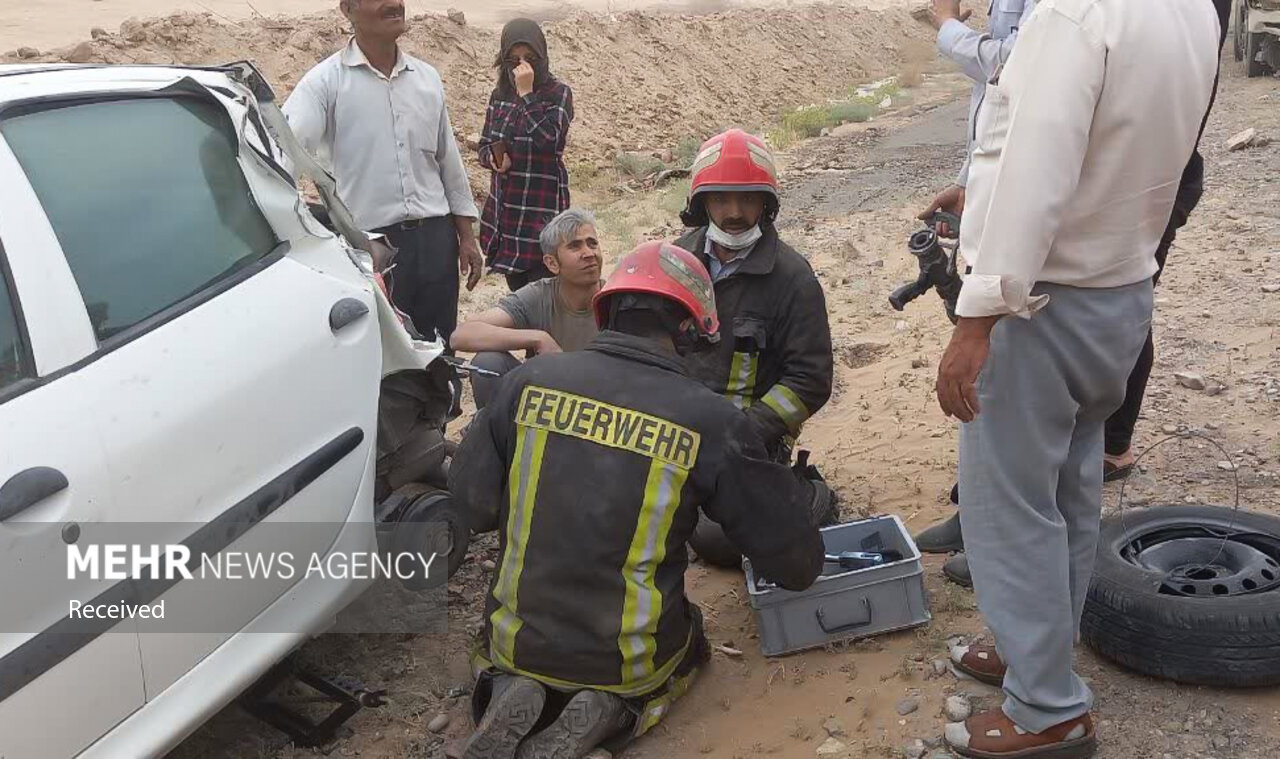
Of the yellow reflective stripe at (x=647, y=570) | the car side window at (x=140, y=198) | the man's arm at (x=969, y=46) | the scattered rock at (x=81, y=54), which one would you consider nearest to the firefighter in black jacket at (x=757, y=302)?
the man's arm at (x=969, y=46)

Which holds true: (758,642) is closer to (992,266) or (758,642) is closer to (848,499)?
(848,499)

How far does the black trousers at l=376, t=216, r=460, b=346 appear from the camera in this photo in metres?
4.93

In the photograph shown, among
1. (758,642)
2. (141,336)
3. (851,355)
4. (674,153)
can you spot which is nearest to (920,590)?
(758,642)

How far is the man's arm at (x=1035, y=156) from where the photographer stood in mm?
2246

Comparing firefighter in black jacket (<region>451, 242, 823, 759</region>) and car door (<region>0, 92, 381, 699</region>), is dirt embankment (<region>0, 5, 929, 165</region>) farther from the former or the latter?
firefighter in black jacket (<region>451, 242, 823, 759</region>)

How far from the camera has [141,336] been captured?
8.99 ft

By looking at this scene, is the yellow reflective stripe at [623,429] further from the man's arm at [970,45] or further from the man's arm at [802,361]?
the man's arm at [970,45]

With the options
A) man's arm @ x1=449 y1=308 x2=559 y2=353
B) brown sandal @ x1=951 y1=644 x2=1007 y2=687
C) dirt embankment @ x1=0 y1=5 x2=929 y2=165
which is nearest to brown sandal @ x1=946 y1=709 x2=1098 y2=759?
brown sandal @ x1=951 y1=644 x2=1007 y2=687

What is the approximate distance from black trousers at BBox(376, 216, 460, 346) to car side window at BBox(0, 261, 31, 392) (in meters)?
2.38

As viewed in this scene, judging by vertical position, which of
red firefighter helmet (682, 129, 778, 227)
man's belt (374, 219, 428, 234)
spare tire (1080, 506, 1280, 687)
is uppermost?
red firefighter helmet (682, 129, 778, 227)

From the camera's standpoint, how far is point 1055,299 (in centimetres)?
247

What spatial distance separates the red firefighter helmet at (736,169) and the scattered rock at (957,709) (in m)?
1.59

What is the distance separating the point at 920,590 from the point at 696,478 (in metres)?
0.92

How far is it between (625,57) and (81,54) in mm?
8242
